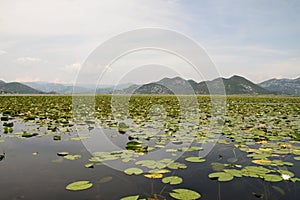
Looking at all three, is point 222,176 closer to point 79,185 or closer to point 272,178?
point 272,178

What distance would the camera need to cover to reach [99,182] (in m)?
3.26

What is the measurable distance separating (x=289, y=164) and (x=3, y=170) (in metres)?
4.42

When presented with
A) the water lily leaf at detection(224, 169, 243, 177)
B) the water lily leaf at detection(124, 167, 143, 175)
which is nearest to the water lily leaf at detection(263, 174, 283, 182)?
the water lily leaf at detection(224, 169, 243, 177)

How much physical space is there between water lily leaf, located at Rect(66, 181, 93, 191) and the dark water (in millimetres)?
47

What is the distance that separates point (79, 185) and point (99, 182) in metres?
0.30

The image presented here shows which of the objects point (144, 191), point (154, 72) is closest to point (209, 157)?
point (144, 191)

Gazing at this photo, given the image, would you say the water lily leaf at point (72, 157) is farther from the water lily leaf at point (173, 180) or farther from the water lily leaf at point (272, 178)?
the water lily leaf at point (272, 178)

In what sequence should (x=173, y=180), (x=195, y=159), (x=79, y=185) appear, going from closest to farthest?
1. (x=79, y=185)
2. (x=173, y=180)
3. (x=195, y=159)

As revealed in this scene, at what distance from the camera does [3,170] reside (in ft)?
12.0

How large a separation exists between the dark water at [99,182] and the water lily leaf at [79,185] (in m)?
0.05

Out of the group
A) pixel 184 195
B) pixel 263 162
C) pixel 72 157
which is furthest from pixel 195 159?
pixel 72 157

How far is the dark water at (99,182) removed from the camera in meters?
2.88

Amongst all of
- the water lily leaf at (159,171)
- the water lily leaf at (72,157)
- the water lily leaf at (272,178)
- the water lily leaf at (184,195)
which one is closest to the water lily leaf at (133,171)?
the water lily leaf at (159,171)

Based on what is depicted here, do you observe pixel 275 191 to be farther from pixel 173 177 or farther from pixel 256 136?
pixel 256 136
